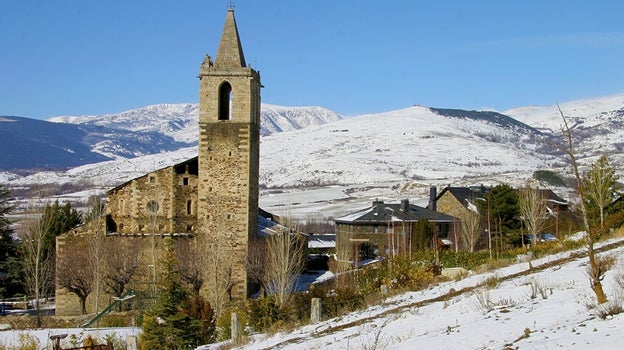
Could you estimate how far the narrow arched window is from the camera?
4578cm

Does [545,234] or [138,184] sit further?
[545,234]

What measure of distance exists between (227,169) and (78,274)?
10.2 meters

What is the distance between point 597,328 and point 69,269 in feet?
120

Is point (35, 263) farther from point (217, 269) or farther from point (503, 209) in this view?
point (503, 209)

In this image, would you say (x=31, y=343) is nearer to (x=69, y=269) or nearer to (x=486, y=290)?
(x=486, y=290)

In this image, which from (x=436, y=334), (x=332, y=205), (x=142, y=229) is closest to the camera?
(x=436, y=334)

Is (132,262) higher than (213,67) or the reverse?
the reverse

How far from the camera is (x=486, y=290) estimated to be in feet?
64.4

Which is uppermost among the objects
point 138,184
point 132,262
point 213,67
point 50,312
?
point 213,67

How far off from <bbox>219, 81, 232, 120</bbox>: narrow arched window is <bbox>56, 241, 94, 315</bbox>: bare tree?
36.8 feet

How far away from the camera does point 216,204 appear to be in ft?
147

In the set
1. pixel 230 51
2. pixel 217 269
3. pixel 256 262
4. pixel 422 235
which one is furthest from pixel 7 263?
pixel 422 235

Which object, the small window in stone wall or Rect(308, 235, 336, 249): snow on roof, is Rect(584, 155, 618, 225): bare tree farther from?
Rect(308, 235, 336, 249): snow on roof

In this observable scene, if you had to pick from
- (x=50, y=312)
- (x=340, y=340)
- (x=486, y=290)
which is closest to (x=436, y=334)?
(x=340, y=340)
